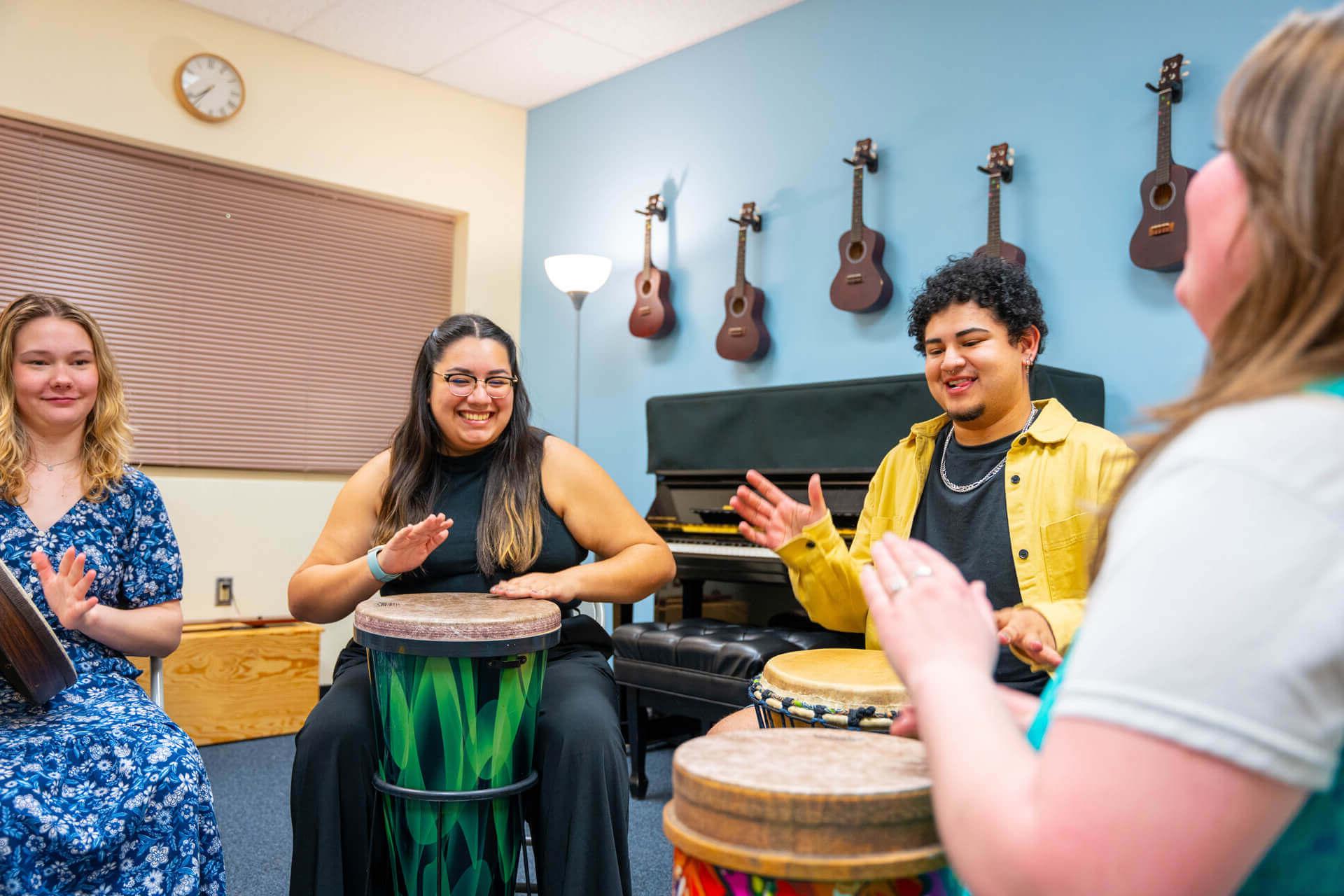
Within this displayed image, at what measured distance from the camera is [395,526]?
2271mm

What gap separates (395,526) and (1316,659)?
198cm

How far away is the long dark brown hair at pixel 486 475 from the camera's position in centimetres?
220

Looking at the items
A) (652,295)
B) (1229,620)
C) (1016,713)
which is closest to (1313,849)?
(1229,620)

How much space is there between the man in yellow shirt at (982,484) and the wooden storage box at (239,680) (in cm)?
267

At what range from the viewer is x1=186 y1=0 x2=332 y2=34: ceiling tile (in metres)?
4.29

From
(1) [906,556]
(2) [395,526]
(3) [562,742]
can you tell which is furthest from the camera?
(2) [395,526]

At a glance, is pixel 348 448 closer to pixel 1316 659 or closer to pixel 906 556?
pixel 906 556

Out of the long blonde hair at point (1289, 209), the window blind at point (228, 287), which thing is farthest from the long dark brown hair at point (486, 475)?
the window blind at point (228, 287)

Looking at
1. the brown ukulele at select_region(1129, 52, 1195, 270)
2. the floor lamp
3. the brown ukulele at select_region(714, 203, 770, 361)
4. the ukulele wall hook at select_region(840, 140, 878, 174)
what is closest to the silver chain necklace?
the brown ukulele at select_region(1129, 52, 1195, 270)

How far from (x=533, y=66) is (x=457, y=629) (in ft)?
12.9

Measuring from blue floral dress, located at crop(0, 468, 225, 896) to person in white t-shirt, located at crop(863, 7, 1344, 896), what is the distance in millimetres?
1568

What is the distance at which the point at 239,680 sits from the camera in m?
4.00

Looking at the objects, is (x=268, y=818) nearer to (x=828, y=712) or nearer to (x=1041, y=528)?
(x=828, y=712)

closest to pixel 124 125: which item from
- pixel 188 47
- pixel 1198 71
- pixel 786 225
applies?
pixel 188 47
